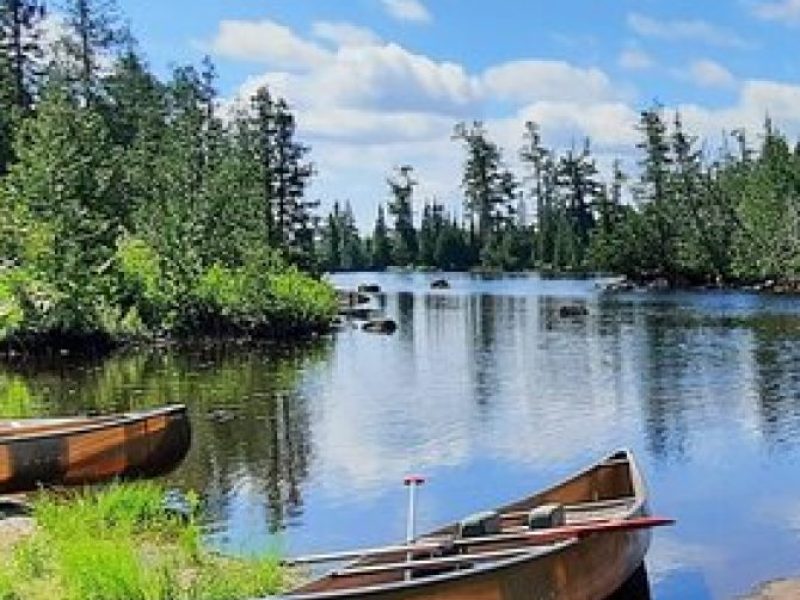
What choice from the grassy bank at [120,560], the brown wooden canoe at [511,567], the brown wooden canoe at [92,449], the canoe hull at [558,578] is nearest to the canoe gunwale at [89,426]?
the brown wooden canoe at [92,449]

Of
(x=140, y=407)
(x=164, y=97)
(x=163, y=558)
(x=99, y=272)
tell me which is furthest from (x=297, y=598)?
(x=164, y=97)

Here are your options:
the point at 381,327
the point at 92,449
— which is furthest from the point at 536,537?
the point at 381,327

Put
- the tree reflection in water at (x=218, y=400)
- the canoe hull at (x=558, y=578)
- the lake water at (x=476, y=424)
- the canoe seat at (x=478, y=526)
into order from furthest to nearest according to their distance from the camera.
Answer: the tree reflection in water at (x=218, y=400)
the lake water at (x=476, y=424)
the canoe seat at (x=478, y=526)
the canoe hull at (x=558, y=578)

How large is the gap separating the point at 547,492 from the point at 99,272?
32156 mm

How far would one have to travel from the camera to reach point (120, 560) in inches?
408

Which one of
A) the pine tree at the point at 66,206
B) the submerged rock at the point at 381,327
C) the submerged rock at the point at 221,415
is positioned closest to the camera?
the submerged rock at the point at 221,415

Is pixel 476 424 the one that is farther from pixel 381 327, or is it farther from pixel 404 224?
pixel 404 224

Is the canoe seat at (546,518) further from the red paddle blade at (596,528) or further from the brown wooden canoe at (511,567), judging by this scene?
the red paddle blade at (596,528)

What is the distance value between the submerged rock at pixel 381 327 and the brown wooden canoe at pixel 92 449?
37239 mm

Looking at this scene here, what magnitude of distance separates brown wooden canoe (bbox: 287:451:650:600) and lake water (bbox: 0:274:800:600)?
1668mm

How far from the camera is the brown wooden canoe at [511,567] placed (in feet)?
30.6

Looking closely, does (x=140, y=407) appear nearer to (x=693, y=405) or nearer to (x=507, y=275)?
(x=693, y=405)

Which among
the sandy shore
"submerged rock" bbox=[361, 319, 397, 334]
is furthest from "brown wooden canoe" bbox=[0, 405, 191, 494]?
"submerged rock" bbox=[361, 319, 397, 334]

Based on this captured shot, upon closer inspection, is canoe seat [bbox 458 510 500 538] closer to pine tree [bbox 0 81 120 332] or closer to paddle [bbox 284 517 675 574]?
paddle [bbox 284 517 675 574]
